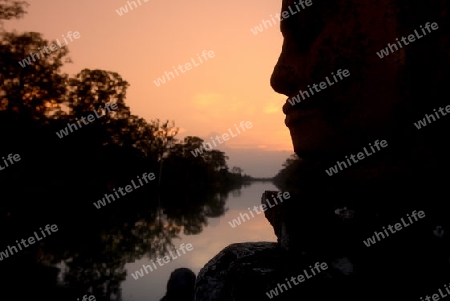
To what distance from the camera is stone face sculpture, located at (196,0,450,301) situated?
1.96 metres

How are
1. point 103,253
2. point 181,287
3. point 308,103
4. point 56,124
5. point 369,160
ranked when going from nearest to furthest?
point 369,160, point 308,103, point 181,287, point 103,253, point 56,124

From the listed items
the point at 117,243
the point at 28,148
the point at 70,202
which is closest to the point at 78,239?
the point at 117,243

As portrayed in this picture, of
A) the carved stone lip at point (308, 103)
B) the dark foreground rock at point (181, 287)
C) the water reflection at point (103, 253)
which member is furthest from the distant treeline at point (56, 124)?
the carved stone lip at point (308, 103)

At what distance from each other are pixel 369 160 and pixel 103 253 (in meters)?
12.9

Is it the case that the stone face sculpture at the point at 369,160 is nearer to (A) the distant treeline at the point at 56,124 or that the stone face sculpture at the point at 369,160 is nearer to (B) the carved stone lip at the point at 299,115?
(B) the carved stone lip at the point at 299,115

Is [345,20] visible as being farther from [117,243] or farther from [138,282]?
[117,243]

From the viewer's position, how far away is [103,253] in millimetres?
13477

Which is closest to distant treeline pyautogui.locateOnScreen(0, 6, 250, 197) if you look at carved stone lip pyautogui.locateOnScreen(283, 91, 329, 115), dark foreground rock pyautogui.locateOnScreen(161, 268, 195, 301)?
dark foreground rock pyautogui.locateOnScreen(161, 268, 195, 301)

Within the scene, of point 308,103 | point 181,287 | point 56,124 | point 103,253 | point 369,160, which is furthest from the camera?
point 56,124

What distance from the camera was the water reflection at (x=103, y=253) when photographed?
30.7ft

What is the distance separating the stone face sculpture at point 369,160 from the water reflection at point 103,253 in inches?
308

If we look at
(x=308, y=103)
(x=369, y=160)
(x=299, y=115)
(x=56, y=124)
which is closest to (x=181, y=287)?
(x=299, y=115)

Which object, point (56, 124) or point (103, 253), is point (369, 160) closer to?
point (103, 253)

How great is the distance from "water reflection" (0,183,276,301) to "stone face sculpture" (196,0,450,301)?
25.7 ft
